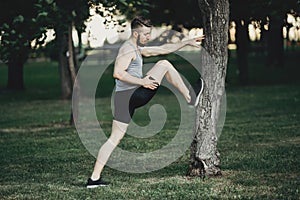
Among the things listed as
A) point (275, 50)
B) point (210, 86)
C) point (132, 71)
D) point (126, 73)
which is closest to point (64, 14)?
point (210, 86)

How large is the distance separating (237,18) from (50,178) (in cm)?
1586

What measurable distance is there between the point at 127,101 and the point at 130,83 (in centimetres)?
24

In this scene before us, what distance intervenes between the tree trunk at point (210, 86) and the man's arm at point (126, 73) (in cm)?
95

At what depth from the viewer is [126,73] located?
8.86 meters

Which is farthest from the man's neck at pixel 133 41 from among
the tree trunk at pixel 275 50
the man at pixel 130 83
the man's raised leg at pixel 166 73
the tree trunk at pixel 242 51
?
the tree trunk at pixel 275 50

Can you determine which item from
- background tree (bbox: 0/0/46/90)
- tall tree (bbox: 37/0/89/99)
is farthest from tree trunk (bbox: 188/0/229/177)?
background tree (bbox: 0/0/46/90)

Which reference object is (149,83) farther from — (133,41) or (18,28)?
(18,28)

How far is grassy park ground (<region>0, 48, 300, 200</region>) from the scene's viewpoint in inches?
340

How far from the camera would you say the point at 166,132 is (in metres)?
15.6

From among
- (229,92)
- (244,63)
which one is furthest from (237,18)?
(244,63)

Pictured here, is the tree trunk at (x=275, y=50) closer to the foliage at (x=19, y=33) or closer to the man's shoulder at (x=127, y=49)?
the foliage at (x=19, y=33)

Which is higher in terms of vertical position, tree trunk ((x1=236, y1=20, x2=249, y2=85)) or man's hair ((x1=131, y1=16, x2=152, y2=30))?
man's hair ((x1=131, y1=16, x2=152, y2=30))

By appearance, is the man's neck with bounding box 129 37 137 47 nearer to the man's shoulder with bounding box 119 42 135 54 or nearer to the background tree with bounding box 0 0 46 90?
the man's shoulder with bounding box 119 42 135 54

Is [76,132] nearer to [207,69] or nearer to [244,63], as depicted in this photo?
[207,69]
